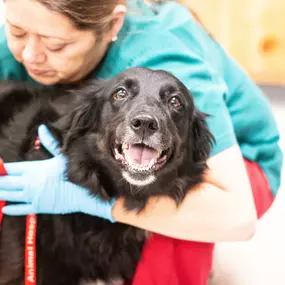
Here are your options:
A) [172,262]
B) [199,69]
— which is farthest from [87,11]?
[172,262]

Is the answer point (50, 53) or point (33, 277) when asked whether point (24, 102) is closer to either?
point (50, 53)

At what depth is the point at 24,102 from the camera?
1368 millimetres

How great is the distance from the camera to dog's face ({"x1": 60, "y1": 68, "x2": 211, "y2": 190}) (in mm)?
1070

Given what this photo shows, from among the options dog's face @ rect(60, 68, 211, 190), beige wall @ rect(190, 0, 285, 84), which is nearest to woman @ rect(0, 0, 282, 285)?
dog's face @ rect(60, 68, 211, 190)

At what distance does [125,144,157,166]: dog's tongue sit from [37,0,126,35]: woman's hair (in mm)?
384

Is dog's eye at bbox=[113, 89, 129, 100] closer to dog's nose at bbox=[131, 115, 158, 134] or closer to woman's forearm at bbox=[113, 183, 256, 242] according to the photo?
dog's nose at bbox=[131, 115, 158, 134]

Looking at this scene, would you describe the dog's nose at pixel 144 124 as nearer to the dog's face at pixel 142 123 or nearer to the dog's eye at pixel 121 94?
the dog's face at pixel 142 123

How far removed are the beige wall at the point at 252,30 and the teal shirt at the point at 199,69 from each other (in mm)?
1085

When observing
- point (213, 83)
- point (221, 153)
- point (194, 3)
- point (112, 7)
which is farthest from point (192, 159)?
point (194, 3)

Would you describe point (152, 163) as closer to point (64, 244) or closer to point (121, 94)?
point (121, 94)

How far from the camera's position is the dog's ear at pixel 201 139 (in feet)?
4.13

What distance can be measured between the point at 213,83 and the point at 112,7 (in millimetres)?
368

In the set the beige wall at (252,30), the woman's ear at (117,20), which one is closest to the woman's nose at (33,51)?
the woman's ear at (117,20)

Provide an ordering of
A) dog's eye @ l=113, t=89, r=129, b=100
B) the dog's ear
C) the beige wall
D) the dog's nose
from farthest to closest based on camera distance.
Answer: the beige wall → the dog's ear → dog's eye @ l=113, t=89, r=129, b=100 → the dog's nose
